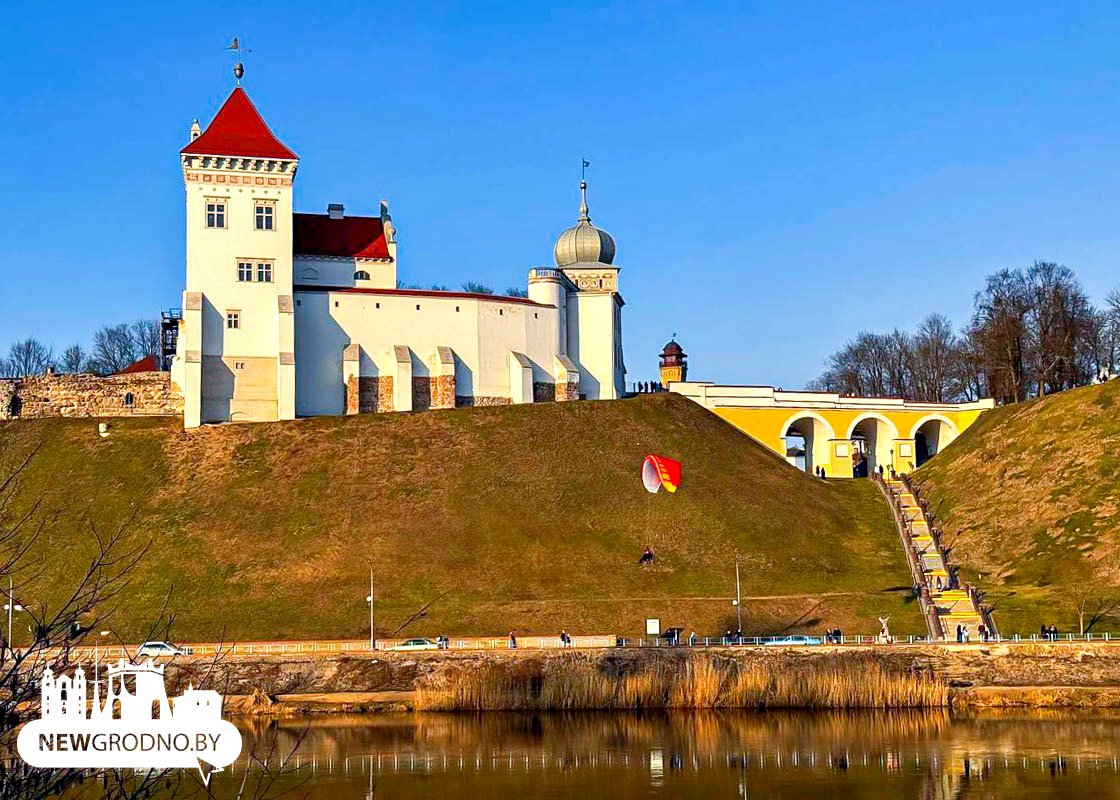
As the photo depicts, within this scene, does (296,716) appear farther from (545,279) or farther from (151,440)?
(545,279)

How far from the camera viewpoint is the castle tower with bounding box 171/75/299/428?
74.1 metres

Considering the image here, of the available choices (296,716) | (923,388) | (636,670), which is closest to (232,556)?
(296,716)

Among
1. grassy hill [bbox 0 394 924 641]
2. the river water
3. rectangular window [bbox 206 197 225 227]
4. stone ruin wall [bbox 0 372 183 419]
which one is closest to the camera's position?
the river water

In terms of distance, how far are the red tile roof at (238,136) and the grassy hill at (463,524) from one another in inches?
597

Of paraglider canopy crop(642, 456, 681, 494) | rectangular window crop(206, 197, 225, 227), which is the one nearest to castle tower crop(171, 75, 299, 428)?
rectangular window crop(206, 197, 225, 227)

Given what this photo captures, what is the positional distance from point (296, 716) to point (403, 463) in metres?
24.3

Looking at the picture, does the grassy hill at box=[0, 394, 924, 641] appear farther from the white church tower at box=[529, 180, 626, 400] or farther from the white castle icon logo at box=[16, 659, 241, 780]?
the white castle icon logo at box=[16, 659, 241, 780]

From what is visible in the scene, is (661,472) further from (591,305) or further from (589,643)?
(591,305)

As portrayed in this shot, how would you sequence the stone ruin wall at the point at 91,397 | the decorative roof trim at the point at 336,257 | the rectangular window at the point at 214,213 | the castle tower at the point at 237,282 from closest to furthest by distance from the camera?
the castle tower at the point at 237,282 < the rectangular window at the point at 214,213 < the stone ruin wall at the point at 91,397 < the decorative roof trim at the point at 336,257

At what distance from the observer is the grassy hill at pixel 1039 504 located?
56.6m

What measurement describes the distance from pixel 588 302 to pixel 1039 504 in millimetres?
30725

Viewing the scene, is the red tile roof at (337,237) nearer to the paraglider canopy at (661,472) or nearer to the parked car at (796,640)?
the paraglider canopy at (661,472)

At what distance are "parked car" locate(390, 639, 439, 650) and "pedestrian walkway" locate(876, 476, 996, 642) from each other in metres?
19.1

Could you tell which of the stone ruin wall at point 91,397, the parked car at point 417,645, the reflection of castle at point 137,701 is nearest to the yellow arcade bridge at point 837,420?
the stone ruin wall at point 91,397
